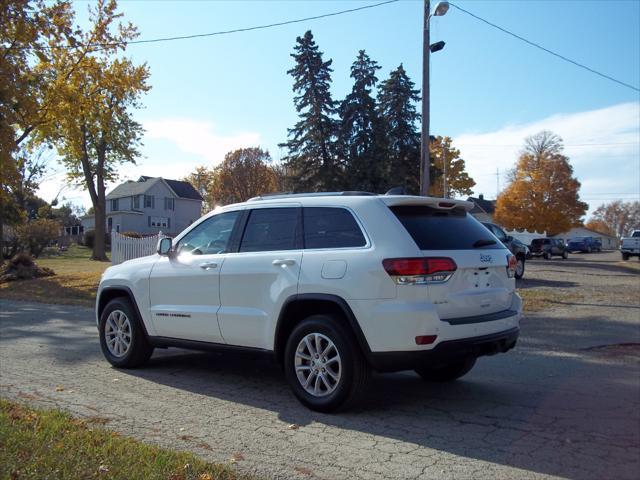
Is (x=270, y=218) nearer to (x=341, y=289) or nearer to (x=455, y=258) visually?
(x=341, y=289)

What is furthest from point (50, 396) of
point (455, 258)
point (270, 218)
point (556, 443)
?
point (556, 443)

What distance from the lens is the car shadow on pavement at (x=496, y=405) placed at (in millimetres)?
4469

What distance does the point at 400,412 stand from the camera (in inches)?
213

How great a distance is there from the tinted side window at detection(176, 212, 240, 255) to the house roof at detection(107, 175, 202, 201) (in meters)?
65.3

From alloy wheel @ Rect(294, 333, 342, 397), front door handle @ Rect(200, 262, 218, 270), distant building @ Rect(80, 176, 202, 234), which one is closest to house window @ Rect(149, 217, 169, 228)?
distant building @ Rect(80, 176, 202, 234)

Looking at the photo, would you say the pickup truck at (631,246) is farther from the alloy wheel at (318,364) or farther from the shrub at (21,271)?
the alloy wheel at (318,364)

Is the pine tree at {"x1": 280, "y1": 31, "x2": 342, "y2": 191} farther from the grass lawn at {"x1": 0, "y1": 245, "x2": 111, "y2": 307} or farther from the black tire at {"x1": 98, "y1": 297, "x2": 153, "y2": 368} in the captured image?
the black tire at {"x1": 98, "y1": 297, "x2": 153, "y2": 368}

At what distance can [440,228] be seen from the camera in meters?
5.38

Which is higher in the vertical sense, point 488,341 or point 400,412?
point 488,341

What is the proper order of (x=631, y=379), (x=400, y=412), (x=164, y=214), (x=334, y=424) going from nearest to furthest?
(x=334, y=424) < (x=400, y=412) < (x=631, y=379) < (x=164, y=214)

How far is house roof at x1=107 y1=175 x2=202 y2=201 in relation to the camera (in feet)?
231

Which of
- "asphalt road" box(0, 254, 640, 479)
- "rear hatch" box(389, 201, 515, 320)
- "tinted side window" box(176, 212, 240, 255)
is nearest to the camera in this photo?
"asphalt road" box(0, 254, 640, 479)

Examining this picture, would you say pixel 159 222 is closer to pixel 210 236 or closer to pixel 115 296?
pixel 115 296

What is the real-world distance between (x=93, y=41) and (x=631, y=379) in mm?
20397
